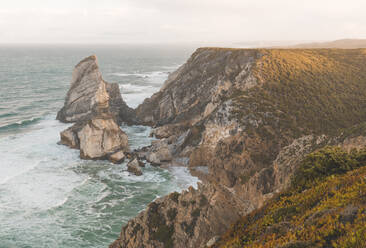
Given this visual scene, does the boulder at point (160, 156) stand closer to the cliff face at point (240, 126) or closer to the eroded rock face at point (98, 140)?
the cliff face at point (240, 126)

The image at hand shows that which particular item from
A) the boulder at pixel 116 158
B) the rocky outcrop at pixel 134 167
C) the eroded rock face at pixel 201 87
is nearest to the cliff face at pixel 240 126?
the eroded rock face at pixel 201 87

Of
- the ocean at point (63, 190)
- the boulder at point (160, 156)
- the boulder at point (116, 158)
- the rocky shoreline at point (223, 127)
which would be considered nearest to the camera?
the rocky shoreline at point (223, 127)

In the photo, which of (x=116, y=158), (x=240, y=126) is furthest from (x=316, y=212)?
(x=116, y=158)

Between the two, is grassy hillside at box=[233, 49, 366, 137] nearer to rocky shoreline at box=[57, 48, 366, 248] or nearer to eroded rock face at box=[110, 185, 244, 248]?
rocky shoreline at box=[57, 48, 366, 248]

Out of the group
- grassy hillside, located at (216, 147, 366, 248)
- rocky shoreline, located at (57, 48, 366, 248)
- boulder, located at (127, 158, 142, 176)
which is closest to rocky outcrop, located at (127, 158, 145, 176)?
boulder, located at (127, 158, 142, 176)

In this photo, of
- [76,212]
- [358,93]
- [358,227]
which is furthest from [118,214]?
[358,93]

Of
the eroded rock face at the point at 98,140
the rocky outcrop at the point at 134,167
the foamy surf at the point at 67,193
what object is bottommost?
the foamy surf at the point at 67,193

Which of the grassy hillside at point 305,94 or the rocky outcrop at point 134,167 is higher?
the grassy hillside at point 305,94

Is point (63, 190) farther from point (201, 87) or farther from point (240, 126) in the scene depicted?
point (201, 87)
